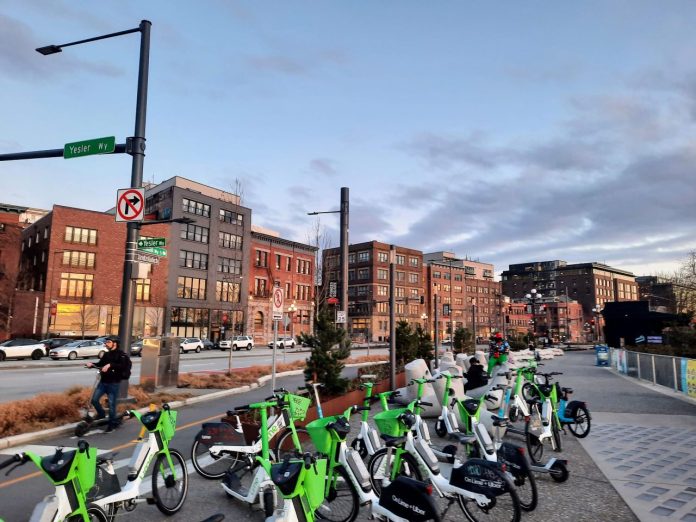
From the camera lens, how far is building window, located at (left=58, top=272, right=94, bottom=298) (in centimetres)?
5181

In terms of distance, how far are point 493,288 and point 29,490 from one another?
14031 cm

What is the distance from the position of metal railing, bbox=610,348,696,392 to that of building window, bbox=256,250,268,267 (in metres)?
53.3

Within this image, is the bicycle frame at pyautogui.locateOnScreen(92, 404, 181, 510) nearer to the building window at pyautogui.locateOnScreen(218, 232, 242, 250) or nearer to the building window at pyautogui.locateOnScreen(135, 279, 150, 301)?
the building window at pyautogui.locateOnScreen(135, 279, 150, 301)

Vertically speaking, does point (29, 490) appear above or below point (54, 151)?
below

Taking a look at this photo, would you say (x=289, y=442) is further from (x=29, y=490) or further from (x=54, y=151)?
(x=54, y=151)

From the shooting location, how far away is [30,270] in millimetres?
57969

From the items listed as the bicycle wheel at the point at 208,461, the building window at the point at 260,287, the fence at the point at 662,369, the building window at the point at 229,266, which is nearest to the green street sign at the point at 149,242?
the bicycle wheel at the point at 208,461

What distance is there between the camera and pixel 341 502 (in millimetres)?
5090

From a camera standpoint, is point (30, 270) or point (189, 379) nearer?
point (189, 379)

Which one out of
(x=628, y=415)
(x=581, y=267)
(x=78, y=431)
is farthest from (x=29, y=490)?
(x=581, y=267)

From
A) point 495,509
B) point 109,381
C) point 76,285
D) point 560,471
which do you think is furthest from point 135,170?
point 76,285

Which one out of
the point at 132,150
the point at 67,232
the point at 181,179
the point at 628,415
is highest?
the point at 181,179

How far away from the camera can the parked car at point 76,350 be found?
34.2 m

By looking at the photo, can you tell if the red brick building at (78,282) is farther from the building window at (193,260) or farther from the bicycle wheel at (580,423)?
the bicycle wheel at (580,423)
